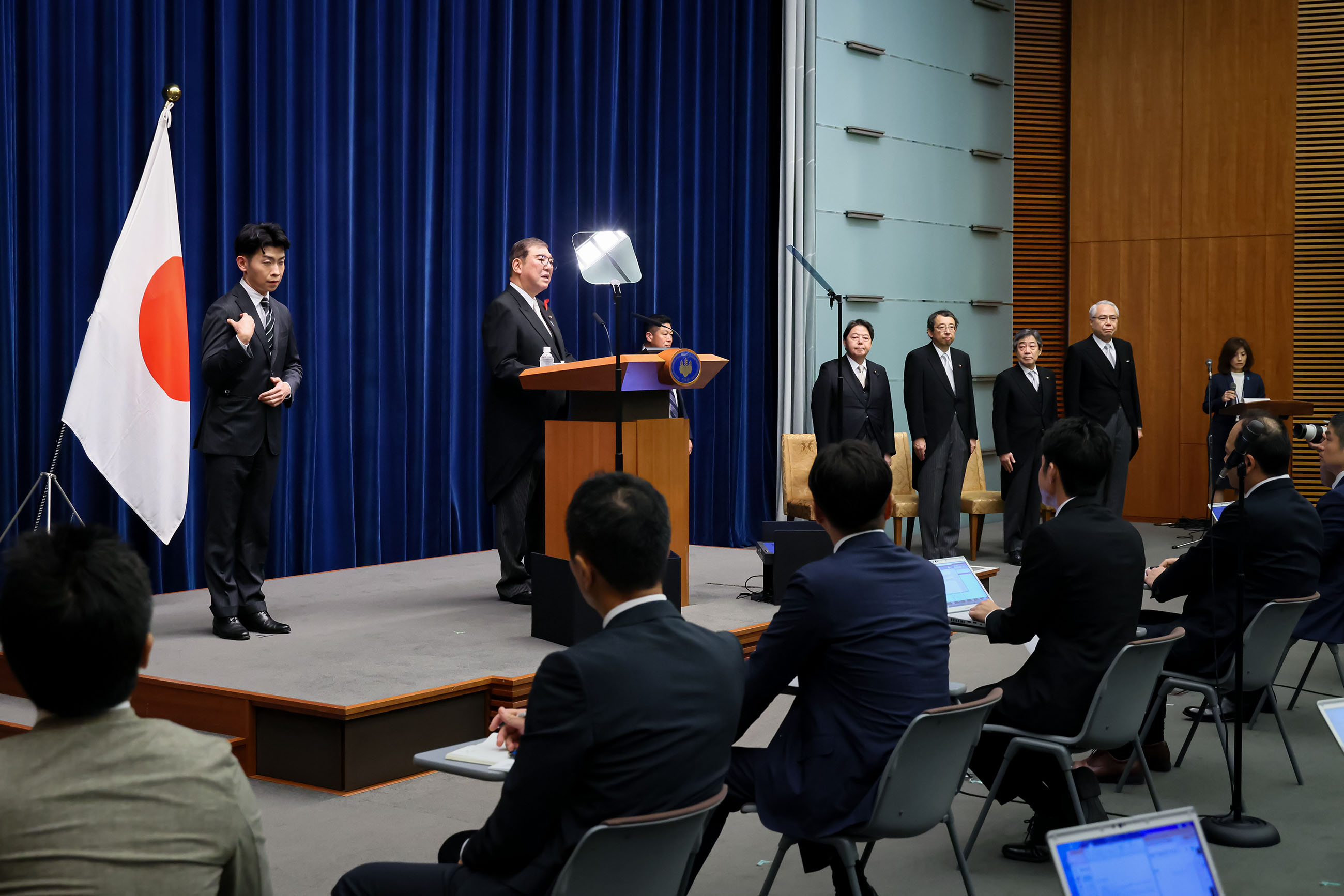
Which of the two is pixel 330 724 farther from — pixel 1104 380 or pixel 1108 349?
pixel 1108 349

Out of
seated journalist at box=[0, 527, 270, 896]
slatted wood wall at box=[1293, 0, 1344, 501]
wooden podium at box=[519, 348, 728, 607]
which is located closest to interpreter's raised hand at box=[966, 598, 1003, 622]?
wooden podium at box=[519, 348, 728, 607]

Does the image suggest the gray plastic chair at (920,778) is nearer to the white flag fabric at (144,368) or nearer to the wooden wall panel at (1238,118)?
the white flag fabric at (144,368)

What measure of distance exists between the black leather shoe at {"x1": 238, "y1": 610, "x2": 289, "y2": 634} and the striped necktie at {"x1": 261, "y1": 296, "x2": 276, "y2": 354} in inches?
37.4

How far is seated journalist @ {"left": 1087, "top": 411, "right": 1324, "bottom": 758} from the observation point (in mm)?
3863

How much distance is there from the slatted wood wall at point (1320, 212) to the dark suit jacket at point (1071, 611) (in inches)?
295

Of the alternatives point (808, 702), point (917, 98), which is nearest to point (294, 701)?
point (808, 702)

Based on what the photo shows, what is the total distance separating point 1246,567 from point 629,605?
108 inches

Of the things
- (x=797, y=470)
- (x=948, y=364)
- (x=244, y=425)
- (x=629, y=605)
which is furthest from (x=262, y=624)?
(x=948, y=364)

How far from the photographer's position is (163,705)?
4.05 metres

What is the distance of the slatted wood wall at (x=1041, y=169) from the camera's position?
35.1ft

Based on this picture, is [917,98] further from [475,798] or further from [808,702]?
[808,702]

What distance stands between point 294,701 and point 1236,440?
283 centimetres

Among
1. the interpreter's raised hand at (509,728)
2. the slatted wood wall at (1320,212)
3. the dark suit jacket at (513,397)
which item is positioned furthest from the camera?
the slatted wood wall at (1320,212)

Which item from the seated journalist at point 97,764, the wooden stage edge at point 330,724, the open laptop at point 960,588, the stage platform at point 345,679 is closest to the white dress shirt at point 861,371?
the stage platform at point 345,679
